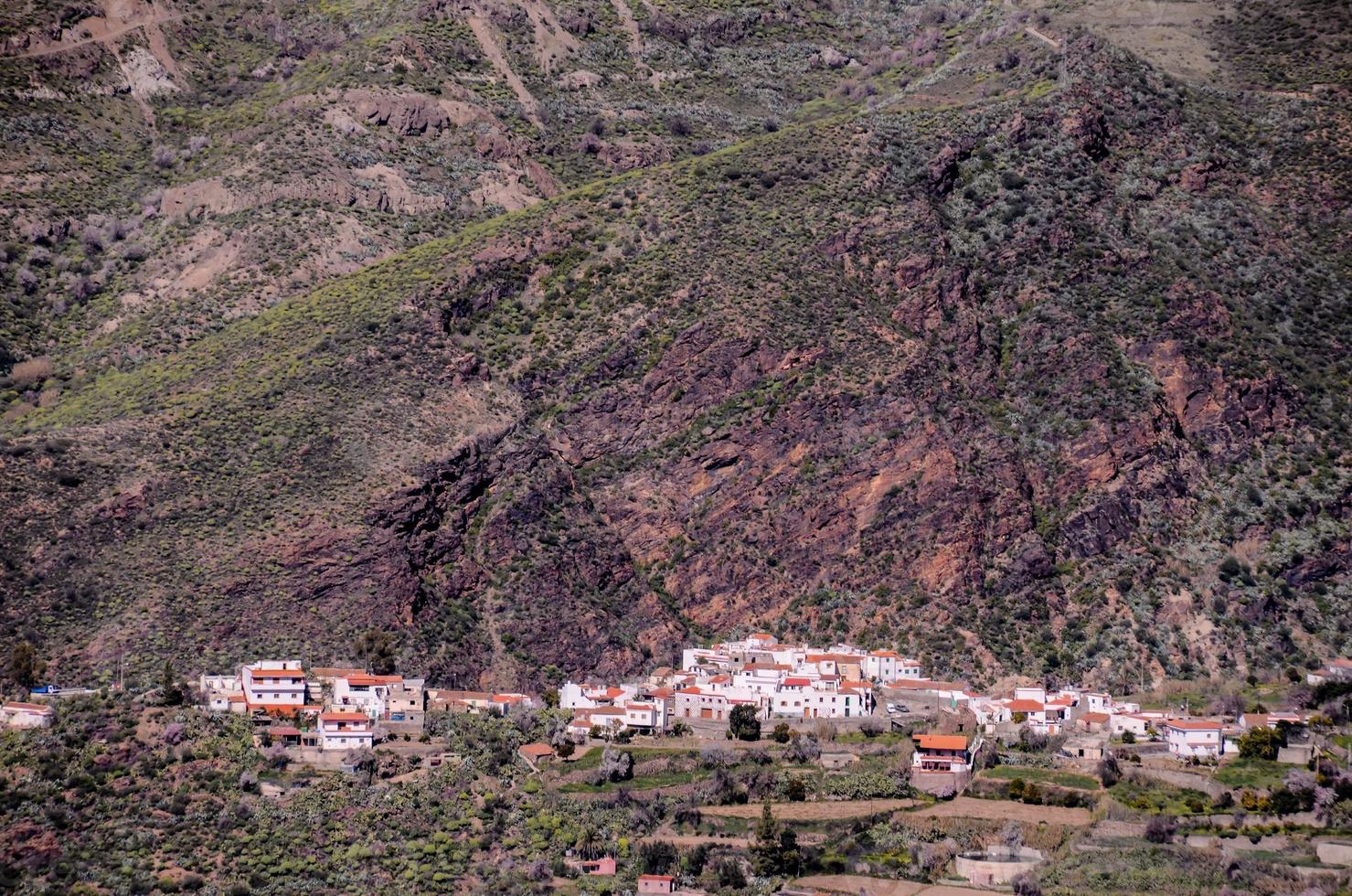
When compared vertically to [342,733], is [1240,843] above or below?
below

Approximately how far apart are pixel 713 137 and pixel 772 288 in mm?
23272

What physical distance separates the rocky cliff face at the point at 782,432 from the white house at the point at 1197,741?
34.2ft

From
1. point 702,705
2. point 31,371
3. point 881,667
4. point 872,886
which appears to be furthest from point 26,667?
point 872,886

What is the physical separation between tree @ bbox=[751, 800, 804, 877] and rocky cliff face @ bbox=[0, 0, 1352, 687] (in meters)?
18.4

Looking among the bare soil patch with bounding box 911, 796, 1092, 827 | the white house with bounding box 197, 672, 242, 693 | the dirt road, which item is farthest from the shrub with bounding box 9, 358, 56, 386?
the dirt road

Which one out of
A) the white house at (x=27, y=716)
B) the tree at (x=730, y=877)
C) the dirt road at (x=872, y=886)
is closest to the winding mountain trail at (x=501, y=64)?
the white house at (x=27, y=716)

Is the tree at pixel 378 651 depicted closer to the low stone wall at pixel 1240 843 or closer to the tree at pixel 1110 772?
the tree at pixel 1110 772

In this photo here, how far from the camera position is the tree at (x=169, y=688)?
3132 inches

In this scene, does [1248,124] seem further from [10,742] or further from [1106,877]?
[10,742]

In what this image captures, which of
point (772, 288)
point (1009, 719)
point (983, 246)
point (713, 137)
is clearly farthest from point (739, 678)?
point (713, 137)

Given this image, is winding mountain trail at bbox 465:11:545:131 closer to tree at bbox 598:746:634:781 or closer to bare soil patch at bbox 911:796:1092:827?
tree at bbox 598:746:634:781

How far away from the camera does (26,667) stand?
83125mm

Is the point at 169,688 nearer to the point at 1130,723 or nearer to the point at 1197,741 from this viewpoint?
the point at 1130,723

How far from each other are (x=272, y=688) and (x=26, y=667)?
8.41 m
